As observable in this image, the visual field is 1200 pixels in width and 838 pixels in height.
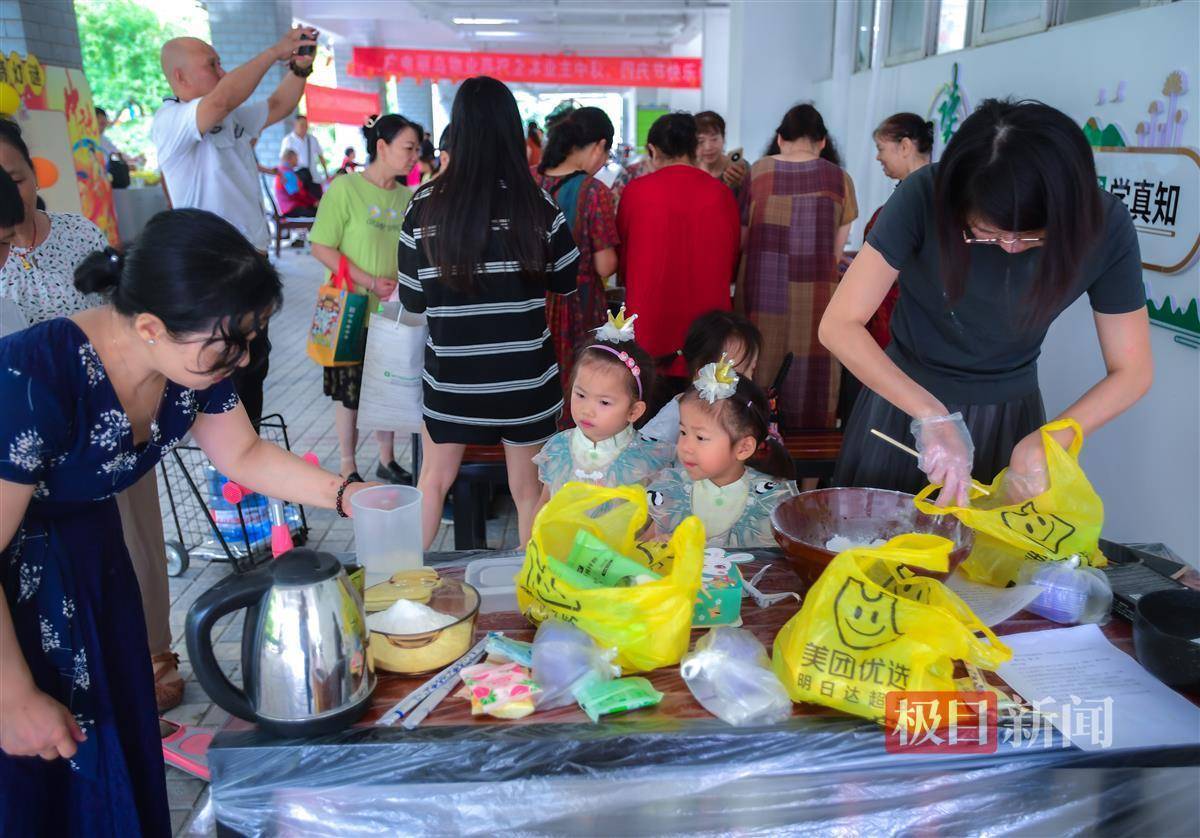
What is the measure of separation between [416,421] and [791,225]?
5.27ft

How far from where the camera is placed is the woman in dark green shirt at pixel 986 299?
137 centimetres

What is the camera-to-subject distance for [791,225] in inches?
132

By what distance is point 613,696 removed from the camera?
1.15m

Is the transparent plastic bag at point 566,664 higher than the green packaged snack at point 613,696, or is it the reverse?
the transparent plastic bag at point 566,664

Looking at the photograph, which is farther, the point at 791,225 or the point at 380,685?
the point at 791,225

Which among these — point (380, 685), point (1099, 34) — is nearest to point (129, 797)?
point (380, 685)

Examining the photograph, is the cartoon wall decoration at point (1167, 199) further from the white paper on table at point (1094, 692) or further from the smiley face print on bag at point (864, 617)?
the smiley face print on bag at point (864, 617)

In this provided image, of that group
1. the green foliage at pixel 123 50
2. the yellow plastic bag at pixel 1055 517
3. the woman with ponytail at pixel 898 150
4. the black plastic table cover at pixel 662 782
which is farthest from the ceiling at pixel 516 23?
the black plastic table cover at pixel 662 782

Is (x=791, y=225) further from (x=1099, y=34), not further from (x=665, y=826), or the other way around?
(x=665, y=826)

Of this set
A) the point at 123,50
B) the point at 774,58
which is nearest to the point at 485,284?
the point at 774,58

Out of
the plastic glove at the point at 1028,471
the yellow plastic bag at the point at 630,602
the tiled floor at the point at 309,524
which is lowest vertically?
the tiled floor at the point at 309,524

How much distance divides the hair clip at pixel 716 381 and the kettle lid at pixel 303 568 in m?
0.98

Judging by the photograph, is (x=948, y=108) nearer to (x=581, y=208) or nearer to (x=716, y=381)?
(x=581, y=208)

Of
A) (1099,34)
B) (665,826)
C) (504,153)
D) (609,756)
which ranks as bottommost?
(665,826)
